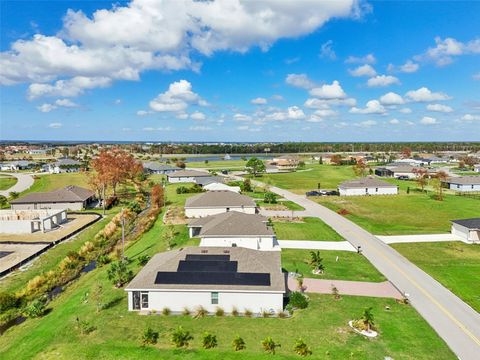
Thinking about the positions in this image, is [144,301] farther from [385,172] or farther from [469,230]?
[385,172]

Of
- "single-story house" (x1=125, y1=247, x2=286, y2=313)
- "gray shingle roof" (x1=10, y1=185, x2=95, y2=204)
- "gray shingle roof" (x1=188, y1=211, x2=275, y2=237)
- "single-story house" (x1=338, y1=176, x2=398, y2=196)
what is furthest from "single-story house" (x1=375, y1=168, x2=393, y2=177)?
"single-story house" (x1=125, y1=247, x2=286, y2=313)

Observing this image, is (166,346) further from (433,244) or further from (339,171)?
(339,171)

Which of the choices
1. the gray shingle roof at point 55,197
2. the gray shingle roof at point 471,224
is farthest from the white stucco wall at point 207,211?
the gray shingle roof at point 471,224

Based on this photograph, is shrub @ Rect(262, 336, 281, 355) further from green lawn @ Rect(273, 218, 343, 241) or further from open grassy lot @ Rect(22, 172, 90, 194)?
open grassy lot @ Rect(22, 172, 90, 194)

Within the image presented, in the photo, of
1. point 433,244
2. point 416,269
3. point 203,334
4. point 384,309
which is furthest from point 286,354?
point 433,244

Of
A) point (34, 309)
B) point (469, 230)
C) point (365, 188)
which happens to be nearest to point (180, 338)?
point (34, 309)

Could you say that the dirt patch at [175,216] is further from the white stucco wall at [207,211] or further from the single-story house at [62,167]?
the single-story house at [62,167]
